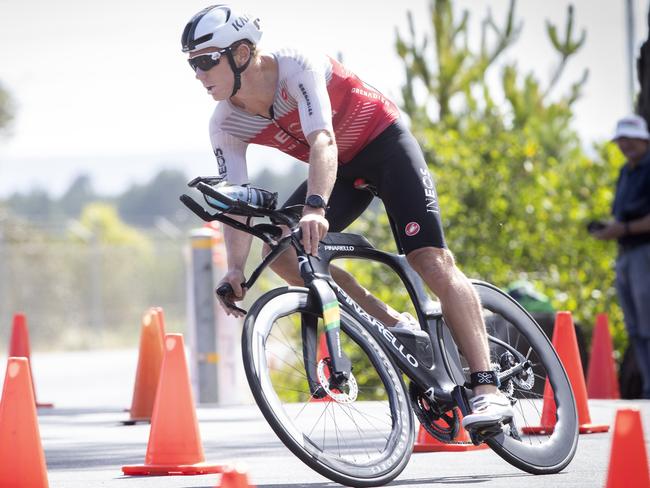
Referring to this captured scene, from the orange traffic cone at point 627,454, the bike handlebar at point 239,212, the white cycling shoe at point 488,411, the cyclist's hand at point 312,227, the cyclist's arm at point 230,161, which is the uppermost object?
the cyclist's arm at point 230,161

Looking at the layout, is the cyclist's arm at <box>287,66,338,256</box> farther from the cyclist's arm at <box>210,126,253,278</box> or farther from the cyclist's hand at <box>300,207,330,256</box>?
the cyclist's arm at <box>210,126,253,278</box>

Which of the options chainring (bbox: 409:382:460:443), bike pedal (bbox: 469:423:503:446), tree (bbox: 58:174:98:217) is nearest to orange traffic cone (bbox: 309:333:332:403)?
chainring (bbox: 409:382:460:443)

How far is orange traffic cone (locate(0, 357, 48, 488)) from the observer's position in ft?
19.0

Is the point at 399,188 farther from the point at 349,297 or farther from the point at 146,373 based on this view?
the point at 146,373

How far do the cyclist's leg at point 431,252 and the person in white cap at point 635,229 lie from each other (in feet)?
17.6

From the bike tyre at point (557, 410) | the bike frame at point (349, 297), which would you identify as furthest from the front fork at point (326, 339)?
the bike tyre at point (557, 410)

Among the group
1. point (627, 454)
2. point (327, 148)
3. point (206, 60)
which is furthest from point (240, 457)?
point (627, 454)

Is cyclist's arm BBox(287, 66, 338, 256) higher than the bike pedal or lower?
higher

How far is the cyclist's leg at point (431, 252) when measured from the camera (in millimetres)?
6113

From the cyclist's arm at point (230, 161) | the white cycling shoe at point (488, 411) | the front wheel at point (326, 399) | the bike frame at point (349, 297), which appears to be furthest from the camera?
the cyclist's arm at point (230, 161)

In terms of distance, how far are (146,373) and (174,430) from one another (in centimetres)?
328

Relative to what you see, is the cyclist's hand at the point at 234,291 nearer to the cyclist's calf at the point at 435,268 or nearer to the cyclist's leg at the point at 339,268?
the cyclist's leg at the point at 339,268

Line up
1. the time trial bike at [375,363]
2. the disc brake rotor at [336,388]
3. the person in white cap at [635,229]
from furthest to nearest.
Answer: the person in white cap at [635,229], the disc brake rotor at [336,388], the time trial bike at [375,363]

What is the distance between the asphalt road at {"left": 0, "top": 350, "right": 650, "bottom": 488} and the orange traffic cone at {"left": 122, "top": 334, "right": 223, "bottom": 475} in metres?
0.09
